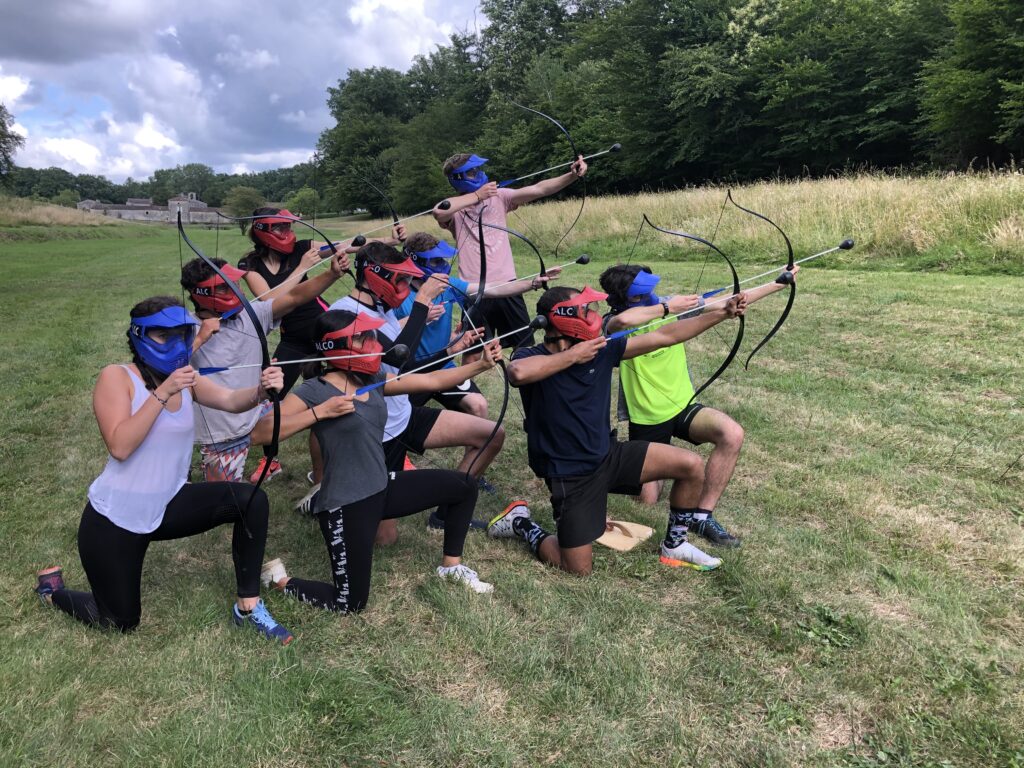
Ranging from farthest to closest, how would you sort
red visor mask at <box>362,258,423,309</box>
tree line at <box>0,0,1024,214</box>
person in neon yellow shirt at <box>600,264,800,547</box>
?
tree line at <box>0,0,1024,214</box> → person in neon yellow shirt at <box>600,264,800,547</box> → red visor mask at <box>362,258,423,309</box>

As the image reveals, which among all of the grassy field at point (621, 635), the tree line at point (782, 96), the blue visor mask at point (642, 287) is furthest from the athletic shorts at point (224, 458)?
the tree line at point (782, 96)

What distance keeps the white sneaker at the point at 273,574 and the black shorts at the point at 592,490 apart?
159 cm

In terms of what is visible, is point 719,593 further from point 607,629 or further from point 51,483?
point 51,483

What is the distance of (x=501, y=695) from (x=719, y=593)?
141 cm

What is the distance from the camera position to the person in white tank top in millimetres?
3094

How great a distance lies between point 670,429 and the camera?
4836 mm

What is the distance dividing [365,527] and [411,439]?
1.12 metres

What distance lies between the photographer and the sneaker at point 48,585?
12.0 feet

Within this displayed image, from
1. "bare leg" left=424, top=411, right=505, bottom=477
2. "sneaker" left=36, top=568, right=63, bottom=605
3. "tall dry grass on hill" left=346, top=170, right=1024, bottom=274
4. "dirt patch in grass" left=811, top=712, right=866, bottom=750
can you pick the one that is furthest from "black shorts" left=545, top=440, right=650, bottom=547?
"tall dry grass on hill" left=346, top=170, right=1024, bottom=274

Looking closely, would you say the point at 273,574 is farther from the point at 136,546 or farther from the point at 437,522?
the point at 437,522

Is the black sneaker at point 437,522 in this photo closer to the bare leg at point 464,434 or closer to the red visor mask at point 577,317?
the bare leg at point 464,434

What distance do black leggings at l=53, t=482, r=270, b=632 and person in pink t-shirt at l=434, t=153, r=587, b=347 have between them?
2891 millimetres

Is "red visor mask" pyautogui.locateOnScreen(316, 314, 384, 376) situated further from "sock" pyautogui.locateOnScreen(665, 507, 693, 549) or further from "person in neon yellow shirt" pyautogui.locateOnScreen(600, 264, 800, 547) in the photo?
"sock" pyautogui.locateOnScreen(665, 507, 693, 549)

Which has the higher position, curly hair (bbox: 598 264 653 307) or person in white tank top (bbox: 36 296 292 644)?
curly hair (bbox: 598 264 653 307)
